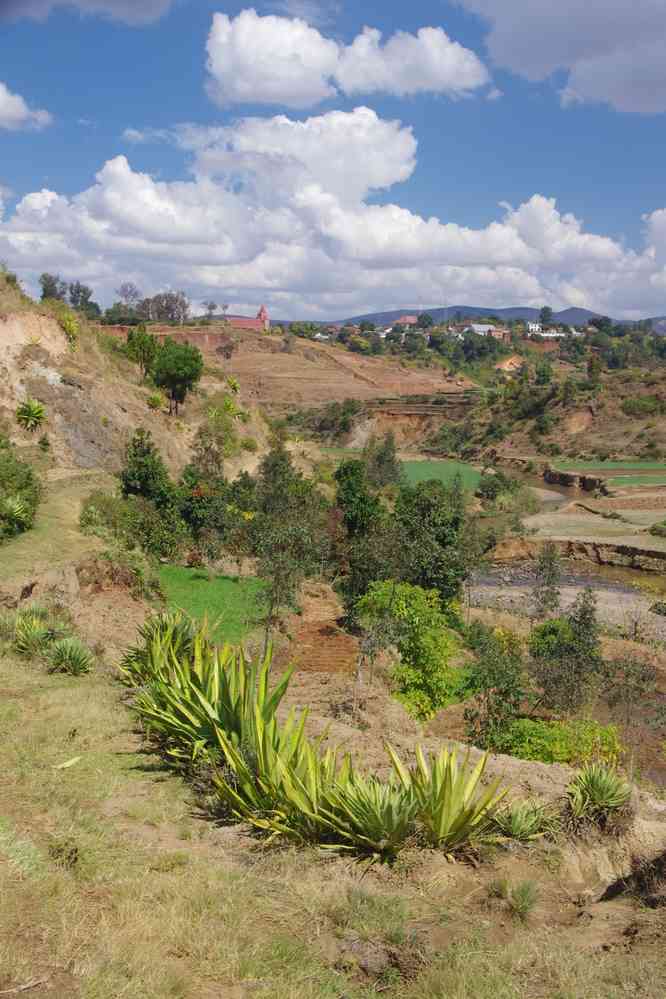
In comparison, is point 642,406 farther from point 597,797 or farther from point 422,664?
point 597,797

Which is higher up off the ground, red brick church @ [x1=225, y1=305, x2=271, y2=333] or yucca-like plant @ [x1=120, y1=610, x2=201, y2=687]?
red brick church @ [x1=225, y1=305, x2=271, y2=333]

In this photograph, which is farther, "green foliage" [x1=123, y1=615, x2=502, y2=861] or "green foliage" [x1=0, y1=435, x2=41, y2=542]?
"green foliage" [x1=0, y1=435, x2=41, y2=542]

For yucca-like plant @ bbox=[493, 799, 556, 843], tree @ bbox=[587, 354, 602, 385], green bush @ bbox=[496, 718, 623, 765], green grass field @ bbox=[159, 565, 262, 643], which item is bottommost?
green grass field @ bbox=[159, 565, 262, 643]

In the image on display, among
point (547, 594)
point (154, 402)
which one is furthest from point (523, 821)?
point (154, 402)

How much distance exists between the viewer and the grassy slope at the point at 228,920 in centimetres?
400

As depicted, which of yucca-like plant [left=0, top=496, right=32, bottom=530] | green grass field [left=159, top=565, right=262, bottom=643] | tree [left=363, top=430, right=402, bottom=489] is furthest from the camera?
tree [left=363, top=430, right=402, bottom=489]

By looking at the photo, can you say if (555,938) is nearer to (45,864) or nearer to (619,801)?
(619,801)

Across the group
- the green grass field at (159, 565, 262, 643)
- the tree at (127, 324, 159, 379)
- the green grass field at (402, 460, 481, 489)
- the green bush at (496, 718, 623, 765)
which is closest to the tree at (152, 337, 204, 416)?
the tree at (127, 324, 159, 379)

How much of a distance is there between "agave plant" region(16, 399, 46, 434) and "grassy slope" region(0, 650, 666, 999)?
23.1 m

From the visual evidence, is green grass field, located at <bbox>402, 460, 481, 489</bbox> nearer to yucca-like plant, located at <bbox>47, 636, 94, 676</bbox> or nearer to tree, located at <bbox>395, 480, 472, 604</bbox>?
tree, located at <bbox>395, 480, 472, 604</bbox>

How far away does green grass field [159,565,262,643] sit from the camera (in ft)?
62.1

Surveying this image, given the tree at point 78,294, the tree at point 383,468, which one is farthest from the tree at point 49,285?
the tree at point 383,468

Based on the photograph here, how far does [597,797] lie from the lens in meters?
6.50

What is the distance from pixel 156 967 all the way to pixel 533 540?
38414 millimetres
